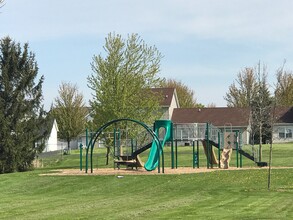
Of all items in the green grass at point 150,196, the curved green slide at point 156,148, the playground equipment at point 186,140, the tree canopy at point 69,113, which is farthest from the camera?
the tree canopy at point 69,113

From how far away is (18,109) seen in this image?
37.3 meters

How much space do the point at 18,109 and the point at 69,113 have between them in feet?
123

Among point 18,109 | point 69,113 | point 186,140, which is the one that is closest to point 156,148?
point 186,140

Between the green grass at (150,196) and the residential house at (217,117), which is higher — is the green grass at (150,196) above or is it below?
below

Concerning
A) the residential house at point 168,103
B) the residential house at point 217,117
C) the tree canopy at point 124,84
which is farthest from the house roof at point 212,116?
the tree canopy at point 124,84

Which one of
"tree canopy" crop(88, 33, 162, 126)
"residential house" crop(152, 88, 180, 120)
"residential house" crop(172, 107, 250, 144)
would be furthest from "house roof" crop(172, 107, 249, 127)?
"tree canopy" crop(88, 33, 162, 126)

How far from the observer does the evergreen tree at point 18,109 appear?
3616 cm

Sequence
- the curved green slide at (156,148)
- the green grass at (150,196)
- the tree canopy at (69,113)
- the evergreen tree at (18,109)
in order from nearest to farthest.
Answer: the green grass at (150,196) < the curved green slide at (156,148) < the evergreen tree at (18,109) < the tree canopy at (69,113)

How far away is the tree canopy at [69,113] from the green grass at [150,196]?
47442 millimetres

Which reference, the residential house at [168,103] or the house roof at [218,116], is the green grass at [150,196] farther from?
the residential house at [168,103]

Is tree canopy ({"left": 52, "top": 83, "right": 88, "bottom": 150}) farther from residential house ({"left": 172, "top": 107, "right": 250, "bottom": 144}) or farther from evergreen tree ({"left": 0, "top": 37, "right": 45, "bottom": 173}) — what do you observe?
evergreen tree ({"left": 0, "top": 37, "right": 45, "bottom": 173})

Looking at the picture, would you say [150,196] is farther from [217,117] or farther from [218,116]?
[218,116]

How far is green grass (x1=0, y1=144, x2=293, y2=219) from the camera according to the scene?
42.6 feet

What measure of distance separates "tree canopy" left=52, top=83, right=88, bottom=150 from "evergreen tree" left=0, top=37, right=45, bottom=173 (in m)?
35.3
